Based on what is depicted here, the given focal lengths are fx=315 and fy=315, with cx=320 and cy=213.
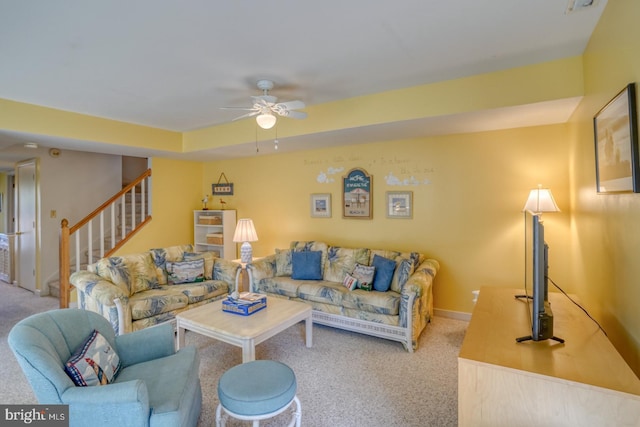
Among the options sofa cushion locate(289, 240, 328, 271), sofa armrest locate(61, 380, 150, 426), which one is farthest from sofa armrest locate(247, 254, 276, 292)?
sofa armrest locate(61, 380, 150, 426)

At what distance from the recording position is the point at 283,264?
4.33 metres

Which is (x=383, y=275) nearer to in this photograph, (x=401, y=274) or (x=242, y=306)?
(x=401, y=274)

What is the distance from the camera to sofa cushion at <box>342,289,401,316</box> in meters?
3.18

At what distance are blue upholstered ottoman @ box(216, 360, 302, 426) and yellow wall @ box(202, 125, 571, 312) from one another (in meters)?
2.70

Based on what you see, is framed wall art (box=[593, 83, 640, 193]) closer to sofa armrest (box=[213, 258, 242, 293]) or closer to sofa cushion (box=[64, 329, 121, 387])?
sofa cushion (box=[64, 329, 121, 387])

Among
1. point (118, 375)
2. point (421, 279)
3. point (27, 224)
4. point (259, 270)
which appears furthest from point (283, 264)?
point (27, 224)

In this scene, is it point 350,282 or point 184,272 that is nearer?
point 350,282

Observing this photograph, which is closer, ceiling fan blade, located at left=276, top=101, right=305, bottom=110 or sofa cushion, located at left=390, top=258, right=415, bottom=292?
ceiling fan blade, located at left=276, top=101, right=305, bottom=110

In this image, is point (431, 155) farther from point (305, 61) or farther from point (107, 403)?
point (107, 403)

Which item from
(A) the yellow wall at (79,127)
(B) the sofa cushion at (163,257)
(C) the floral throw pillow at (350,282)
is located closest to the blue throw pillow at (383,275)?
(C) the floral throw pillow at (350,282)

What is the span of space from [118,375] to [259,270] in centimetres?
226

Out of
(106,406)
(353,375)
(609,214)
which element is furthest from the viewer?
(353,375)

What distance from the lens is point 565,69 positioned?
2514 millimetres

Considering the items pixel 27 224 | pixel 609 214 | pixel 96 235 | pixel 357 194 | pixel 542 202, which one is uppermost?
pixel 357 194
